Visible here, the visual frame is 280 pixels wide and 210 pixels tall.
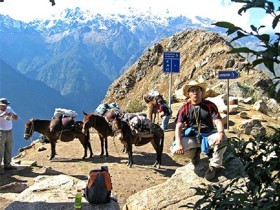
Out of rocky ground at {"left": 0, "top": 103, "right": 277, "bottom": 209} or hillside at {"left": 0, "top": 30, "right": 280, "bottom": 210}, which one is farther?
rocky ground at {"left": 0, "top": 103, "right": 277, "bottom": 209}

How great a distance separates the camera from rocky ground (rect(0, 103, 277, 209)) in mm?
9284

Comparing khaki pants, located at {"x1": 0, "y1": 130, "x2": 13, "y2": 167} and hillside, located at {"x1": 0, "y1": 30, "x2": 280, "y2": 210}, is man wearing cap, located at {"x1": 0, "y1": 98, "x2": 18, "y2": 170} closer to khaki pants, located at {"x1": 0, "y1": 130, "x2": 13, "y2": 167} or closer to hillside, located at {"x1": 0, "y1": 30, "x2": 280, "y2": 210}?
khaki pants, located at {"x1": 0, "y1": 130, "x2": 13, "y2": 167}

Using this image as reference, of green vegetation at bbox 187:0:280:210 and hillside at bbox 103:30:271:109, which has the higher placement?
hillside at bbox 103:30:271:109

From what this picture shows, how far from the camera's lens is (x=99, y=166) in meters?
11.5

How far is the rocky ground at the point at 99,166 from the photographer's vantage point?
9284mm

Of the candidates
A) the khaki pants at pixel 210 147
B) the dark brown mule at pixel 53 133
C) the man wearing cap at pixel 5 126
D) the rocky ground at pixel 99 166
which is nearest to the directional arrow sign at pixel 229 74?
the rocky ground at pixel 99 166

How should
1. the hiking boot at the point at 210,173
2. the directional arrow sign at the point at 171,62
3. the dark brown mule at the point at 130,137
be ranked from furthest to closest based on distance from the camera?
the directional arrow sign at the point at 171,62 < the dark brown mule at the point at 130,137 < the hiking boot at the point at 210,173

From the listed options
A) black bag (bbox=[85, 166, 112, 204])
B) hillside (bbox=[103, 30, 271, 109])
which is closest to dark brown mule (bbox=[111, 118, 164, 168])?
black bag (bbox=[85, 166, 112, 204])

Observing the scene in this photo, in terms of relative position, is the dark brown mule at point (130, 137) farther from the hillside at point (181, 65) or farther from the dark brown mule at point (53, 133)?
the hillside at point (181, 65)

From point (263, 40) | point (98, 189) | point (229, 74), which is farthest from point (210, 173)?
point (229, 74)

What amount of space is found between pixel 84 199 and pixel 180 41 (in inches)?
2104

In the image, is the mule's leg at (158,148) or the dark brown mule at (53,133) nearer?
the mule's leg at (158,148)

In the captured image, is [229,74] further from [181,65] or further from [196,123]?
[181,65]

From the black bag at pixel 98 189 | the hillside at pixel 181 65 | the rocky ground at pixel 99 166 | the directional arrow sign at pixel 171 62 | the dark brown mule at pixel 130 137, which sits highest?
the hillside at pixel 181 65
